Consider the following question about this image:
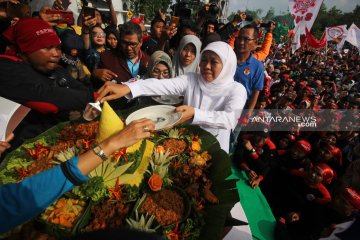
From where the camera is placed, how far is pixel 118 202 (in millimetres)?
1479

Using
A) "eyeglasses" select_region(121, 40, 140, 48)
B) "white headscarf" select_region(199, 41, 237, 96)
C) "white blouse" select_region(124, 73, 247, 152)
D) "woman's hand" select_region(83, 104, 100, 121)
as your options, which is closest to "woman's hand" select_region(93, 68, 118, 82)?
"eyeglasses" select_region(121, 40, 140, 48)

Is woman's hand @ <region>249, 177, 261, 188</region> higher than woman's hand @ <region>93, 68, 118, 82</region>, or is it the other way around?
woman's hand @ <region>93, 68, 118, 82</region>

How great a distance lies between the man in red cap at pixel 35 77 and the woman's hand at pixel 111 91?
0.10 m

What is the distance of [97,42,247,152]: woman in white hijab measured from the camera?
2.05 m

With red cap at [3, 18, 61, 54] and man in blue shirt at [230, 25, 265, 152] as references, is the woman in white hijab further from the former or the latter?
man in blue shirt at [230, 25, 265, 152]

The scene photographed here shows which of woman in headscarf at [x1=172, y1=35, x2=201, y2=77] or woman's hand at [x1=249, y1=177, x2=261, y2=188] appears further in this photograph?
woman in headscarf at [x1=172, y1=35, x2=201, y2=77]

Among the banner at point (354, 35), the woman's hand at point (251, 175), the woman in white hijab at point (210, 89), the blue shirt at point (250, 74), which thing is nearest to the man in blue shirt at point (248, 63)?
the blue shirt at point (250, 74)

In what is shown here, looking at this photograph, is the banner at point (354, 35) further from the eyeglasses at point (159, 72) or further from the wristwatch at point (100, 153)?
the wristwatch at point (100, 153)

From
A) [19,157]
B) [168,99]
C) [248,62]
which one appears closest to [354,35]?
[248,62]

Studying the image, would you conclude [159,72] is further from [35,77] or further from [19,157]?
[19,157]

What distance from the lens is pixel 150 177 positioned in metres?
1.59

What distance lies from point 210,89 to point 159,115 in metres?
0.70

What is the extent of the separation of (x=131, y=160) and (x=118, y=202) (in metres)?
0.27

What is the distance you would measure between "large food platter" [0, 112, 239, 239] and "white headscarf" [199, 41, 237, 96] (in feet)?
1.52
